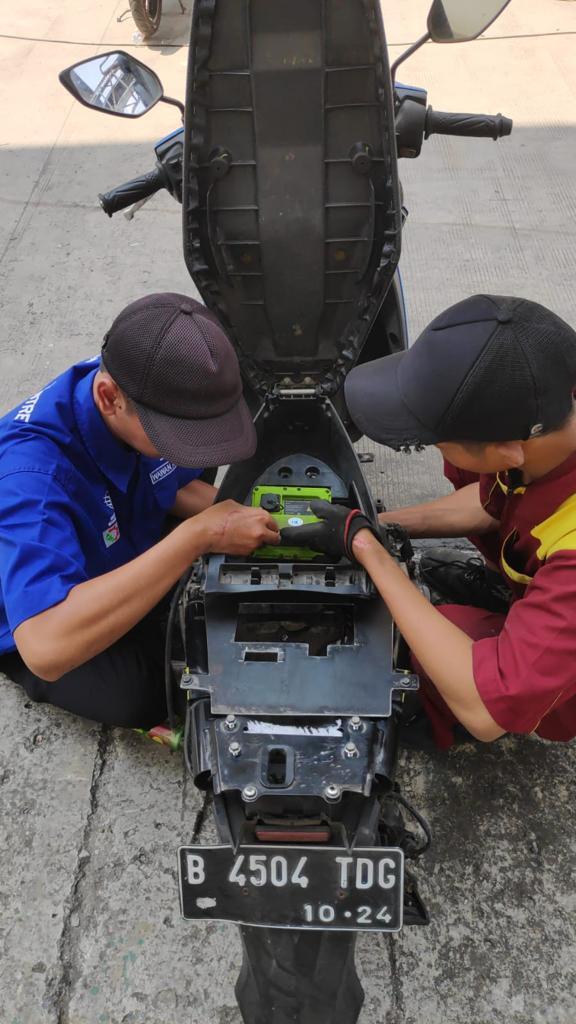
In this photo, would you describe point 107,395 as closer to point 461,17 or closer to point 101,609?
point 101,609

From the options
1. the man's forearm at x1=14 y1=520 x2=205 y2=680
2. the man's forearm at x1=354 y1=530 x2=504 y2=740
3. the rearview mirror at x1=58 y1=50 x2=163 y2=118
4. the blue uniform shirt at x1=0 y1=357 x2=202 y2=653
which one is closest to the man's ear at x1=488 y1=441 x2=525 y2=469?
the man's forearm at x1=354 y1=530 x2=504 y2=740

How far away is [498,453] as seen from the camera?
A: 1.56 meters

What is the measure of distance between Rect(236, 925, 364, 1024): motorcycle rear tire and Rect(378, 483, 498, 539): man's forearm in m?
1.19

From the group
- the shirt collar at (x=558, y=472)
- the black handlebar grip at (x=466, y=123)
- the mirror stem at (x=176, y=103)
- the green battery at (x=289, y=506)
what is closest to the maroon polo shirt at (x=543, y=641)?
the shirt collar at (x=558, y=472)

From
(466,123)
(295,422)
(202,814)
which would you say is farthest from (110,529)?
(466,123)

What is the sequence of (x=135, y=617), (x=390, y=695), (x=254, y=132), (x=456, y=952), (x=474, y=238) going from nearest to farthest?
(x=390, y=695) → (x=135, y=617) → (x=456, y=952) → (x=254, y=132) → (x=474, y=238)

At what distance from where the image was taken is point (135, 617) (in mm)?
1815

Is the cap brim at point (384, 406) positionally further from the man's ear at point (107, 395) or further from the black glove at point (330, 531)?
the man's ear at point (107, 395)

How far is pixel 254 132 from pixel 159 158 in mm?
360

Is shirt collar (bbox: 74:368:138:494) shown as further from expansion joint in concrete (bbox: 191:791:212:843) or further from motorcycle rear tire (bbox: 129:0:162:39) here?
motorcycle rear tire (bbox: 129:0:162:39)

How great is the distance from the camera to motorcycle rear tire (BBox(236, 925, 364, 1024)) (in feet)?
5.15

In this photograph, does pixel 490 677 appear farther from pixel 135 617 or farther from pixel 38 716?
pixel 38 716

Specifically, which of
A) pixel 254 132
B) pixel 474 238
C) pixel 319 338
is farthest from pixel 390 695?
pixel 474 238

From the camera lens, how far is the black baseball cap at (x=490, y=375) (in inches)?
57.7
